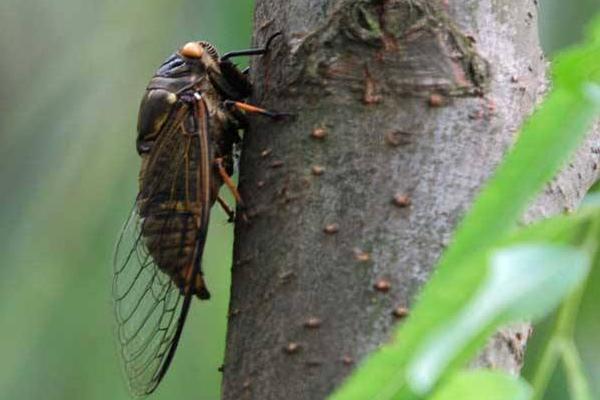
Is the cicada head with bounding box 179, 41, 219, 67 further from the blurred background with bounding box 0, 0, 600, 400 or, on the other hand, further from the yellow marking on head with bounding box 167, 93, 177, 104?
the blurred background with bounding box 0, 0, 600, 400

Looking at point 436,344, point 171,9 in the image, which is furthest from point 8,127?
point 436,344

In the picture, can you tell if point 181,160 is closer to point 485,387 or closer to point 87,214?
point 87,214

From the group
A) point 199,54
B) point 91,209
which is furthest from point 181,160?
point 91,209

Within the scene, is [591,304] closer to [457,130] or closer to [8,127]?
[457,130]

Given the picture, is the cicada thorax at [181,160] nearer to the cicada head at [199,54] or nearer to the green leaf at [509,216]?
the cicada head at [199,54]

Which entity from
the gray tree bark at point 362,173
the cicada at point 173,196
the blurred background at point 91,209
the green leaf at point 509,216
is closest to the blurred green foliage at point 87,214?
the blurred background at point 91,209

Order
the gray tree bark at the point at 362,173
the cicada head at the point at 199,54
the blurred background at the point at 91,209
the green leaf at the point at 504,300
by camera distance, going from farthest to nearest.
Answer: the blurred background at the point at 91,209 → the cicada head at the point at 199,54 → the gray tree bark at the point at 362,173 → the green leaf at the point at 504,300
